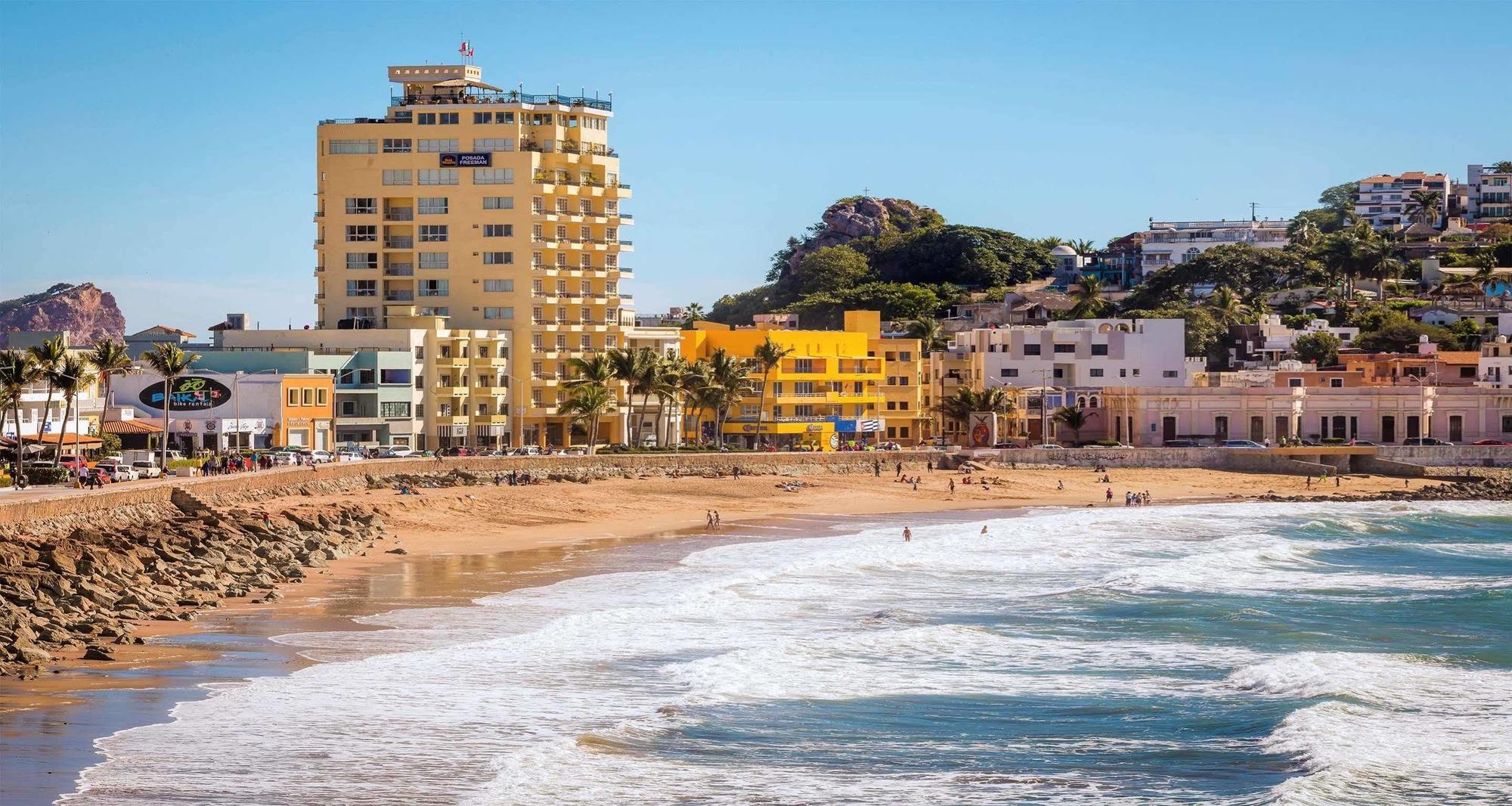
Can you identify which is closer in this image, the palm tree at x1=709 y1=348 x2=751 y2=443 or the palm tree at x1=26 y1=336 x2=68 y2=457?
the palm tree at x1=26 y1=336 x2=68 y2=457

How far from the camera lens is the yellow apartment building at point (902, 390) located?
322 ft

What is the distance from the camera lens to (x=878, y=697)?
2931 centimetres

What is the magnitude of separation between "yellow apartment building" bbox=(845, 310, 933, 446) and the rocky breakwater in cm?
4863

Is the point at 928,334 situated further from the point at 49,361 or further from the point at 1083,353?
the point at 49,361

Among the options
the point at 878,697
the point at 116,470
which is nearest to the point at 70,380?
the point at 116,470

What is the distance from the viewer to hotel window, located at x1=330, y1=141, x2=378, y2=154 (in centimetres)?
9200

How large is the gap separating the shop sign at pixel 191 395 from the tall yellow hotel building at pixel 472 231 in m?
15.6

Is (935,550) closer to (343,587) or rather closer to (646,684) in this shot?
(343,587)

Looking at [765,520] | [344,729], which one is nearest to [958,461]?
[765,520]

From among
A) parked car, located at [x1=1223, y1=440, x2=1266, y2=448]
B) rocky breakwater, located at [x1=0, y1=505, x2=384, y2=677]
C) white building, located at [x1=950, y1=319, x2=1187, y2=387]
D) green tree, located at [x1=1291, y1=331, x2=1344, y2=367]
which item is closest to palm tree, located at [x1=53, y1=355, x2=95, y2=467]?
rocky breakwater, located at [x1=0, y1=505, x2=384, y2=677]

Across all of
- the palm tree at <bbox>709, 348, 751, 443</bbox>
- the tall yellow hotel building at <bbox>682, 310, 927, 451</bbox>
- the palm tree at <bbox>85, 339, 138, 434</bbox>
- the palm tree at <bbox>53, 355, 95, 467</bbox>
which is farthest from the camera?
the tall yellow hotel building at <bbox>682, 310, 927, 451</bbox>

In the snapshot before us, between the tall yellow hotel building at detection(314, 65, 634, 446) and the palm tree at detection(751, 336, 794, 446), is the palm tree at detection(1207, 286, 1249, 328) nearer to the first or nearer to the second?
the palm tree at detection(751, 336, 794, 446)

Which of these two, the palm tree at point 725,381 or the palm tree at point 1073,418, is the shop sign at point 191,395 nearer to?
the palm tree at point 725,381

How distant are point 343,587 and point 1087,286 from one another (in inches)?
3828
